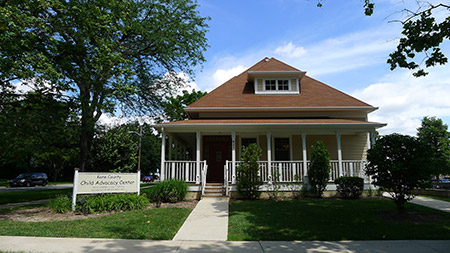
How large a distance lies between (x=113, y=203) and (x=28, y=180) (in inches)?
Answer: 964

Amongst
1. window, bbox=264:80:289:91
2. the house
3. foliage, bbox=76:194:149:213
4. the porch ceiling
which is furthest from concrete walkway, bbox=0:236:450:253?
window, bbox=264:80:289:91

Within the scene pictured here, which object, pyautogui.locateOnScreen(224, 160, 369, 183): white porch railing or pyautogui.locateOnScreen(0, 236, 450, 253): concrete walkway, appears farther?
pyautogui.locateOnScreen(224, 160, 369, 183): white porch railing

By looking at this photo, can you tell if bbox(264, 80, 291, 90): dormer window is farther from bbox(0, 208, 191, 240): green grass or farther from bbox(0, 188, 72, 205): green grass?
bbox(0, 188, 72, 205): green grass

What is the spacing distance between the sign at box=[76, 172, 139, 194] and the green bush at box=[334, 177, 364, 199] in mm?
8401

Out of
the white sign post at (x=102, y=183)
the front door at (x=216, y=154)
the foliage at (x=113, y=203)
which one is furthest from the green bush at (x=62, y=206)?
the front door at (x=216, y=154)

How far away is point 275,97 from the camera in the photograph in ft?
51.0

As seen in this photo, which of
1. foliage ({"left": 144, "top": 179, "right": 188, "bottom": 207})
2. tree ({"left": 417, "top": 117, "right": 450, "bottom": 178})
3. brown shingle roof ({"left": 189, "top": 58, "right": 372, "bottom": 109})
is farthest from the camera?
tree ({"left": 417, "top": 117, "right": 450, "bottom": 178})

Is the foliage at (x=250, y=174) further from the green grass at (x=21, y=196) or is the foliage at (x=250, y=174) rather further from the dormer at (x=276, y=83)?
the green grass at (x=21, y=196)

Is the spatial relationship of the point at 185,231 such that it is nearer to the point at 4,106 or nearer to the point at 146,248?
the point at 146,248

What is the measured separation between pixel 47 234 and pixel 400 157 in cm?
945

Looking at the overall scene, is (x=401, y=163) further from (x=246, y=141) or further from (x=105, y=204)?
(x=105, y=204)

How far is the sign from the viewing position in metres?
9.09

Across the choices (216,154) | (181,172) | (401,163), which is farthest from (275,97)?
(401,163)

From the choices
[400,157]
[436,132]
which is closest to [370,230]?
[400,157]
